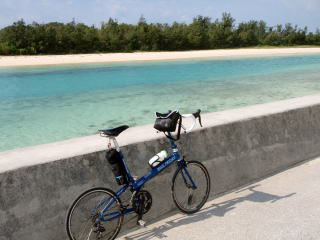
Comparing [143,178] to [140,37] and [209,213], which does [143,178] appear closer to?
[209,213]

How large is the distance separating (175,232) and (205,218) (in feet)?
1.50

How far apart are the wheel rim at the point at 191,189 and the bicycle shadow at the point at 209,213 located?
0.11 m

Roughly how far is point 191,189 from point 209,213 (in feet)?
1.07

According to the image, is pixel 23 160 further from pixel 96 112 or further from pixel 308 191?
pixel 96 112

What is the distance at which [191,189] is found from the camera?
13.9ft

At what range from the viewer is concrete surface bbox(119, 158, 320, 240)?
3664 millimetres

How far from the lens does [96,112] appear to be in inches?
655

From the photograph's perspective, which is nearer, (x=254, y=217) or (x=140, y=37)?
(x=254, y=217)

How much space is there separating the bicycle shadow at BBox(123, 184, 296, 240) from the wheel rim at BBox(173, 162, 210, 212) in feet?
0.36

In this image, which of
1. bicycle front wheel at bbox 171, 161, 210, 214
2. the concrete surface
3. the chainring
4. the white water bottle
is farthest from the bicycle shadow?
the white water bottle

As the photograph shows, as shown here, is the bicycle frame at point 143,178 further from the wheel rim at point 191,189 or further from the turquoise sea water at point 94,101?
the turquoise sea water at point 94,101

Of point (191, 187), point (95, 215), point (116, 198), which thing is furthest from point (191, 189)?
point (95, 215)

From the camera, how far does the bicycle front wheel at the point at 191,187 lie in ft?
13.5

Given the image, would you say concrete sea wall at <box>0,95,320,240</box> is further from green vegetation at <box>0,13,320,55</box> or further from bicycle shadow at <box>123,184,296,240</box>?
green vegetation at <box>0,13,320,55</box>
